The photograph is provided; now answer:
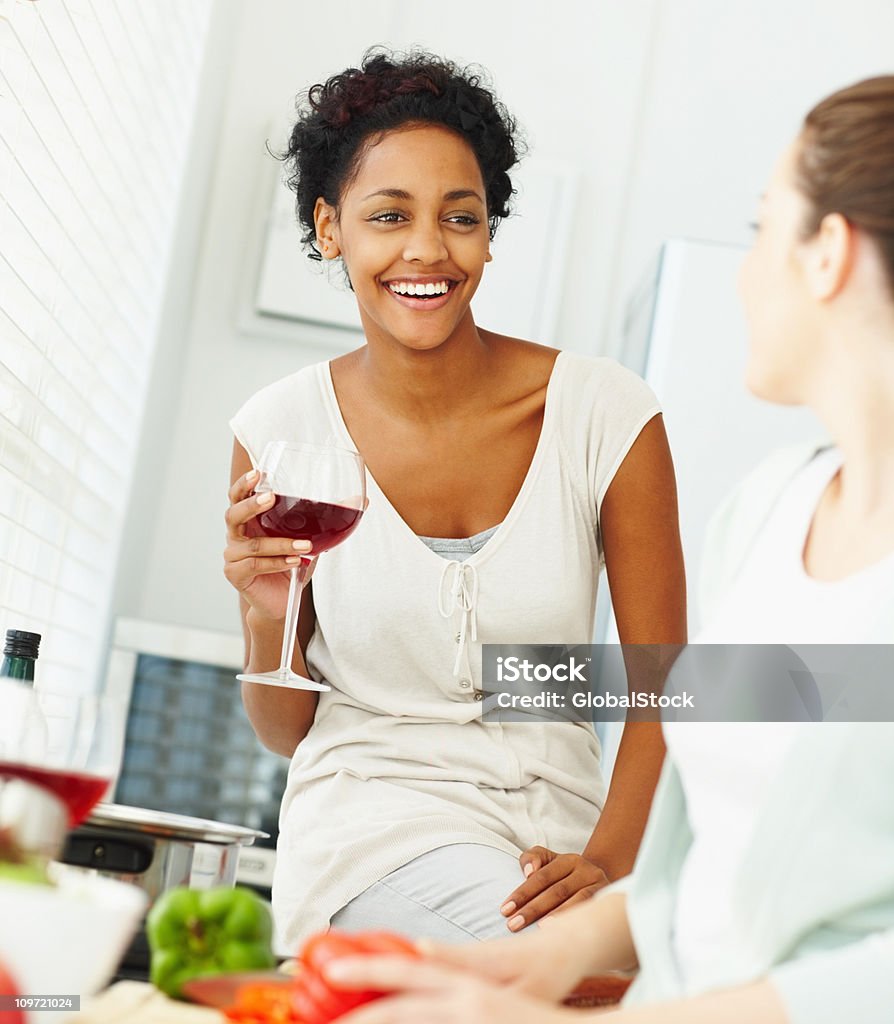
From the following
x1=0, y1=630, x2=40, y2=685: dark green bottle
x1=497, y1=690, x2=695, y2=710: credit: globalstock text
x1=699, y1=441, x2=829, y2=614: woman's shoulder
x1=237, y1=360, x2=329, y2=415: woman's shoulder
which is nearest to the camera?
x1=699, y1=441, x2=829, y2=614: woman's shoulder

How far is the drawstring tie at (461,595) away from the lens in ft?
5.41

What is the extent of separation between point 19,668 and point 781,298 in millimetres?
824

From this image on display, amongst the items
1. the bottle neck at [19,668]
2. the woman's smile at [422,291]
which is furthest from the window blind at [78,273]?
the bottle neck at [19,668]

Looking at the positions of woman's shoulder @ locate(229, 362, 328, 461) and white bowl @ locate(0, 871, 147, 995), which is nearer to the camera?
white bowl @ locate(0, 871, 147, 995)

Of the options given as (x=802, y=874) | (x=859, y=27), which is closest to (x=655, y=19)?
(x=859, y=27)

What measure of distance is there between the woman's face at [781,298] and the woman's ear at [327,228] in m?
0.99

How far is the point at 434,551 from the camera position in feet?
5.62

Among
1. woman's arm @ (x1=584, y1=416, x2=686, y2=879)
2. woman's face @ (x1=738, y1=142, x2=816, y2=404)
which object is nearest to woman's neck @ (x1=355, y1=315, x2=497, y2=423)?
woman's arm @ (x1=584, y1=416, x2=686, y2=879)

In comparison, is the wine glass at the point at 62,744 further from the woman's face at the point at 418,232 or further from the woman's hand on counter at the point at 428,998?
the woman's face at the point at 418,232

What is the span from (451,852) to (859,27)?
294 centimetres

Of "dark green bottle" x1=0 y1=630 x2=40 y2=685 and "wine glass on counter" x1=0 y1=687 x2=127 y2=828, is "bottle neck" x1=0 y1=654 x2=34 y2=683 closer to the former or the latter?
"dark green bottle" x1=0 y1=630 x2=40 y2=685

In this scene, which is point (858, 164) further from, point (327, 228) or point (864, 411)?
point (327, 228)

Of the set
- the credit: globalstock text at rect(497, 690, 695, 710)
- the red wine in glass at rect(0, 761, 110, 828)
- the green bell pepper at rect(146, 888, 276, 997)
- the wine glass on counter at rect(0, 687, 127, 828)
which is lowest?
the green bell pepper at rect(146, 888, 276, 997)

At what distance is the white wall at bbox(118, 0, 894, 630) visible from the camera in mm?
3357
